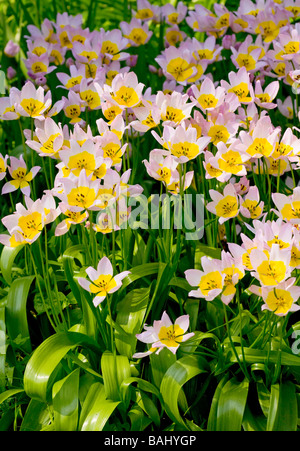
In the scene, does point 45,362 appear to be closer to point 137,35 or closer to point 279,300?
point 279,300

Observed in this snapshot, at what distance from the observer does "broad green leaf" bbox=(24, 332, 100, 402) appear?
62.9 inches

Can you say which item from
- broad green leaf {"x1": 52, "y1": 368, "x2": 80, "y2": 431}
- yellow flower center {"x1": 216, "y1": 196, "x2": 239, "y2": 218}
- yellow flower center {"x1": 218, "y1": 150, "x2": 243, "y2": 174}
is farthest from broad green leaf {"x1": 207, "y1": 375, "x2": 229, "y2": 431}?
yellow flower center {"x1": 218, "y1": 150, "x2": 243, "y2": 174}

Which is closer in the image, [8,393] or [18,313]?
[8,393]

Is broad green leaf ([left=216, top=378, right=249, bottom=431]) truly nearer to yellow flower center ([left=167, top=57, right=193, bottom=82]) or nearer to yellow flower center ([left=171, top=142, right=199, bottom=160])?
yellow flower center ([left=171, top=142, right=199, bottom=160])

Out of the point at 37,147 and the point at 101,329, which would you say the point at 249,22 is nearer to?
the point at 37,147

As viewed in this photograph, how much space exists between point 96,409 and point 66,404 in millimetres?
98

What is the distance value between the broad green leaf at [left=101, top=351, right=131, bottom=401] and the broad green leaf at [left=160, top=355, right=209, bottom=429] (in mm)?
109

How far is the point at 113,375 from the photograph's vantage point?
1.63 meters

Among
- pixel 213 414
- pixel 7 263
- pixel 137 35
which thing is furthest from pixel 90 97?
pixel 213 414

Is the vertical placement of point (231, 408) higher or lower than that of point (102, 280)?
lower

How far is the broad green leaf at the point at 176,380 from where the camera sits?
159 cm

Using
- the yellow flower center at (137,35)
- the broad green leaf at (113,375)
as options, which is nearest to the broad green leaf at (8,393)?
the broad green leaf at (113,375)

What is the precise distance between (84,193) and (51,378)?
1.89 ft

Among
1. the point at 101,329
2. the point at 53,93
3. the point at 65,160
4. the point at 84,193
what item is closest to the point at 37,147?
the point at 65,160
